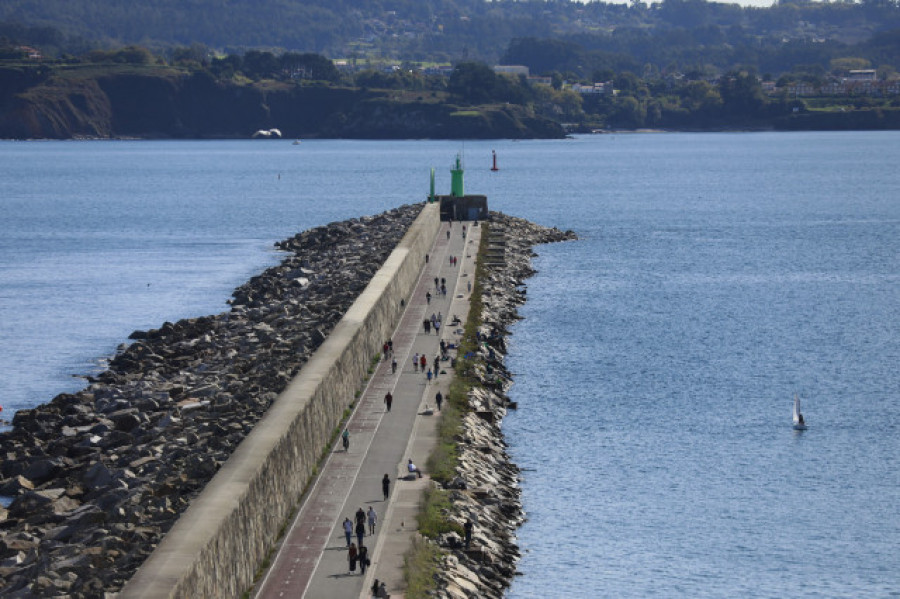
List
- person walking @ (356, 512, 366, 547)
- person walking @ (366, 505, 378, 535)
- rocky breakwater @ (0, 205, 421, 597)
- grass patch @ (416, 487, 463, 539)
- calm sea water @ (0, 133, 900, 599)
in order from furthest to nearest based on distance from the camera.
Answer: calm sea water @ (0, 133, 900, 599) → grass patch @ (416, 487, 463, 539) → person walking @ (366, 505, 378, 535) → person walking @ (356, 512, 366, 547) → rocky breakwater @ (0, 205, 421, 597)

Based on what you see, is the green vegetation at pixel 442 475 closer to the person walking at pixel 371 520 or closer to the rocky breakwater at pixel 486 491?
the rocky breakwater at pixel 486 491

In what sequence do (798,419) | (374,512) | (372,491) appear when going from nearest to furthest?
(374,512) < (372,491) < (798,419)

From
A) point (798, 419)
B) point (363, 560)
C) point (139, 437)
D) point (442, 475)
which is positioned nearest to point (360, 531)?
point (363, 560)

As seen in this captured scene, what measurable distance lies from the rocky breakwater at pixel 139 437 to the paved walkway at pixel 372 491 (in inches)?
103

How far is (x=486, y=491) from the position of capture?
3447 centimetres

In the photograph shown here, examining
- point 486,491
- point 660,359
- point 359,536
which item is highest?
point 359,536

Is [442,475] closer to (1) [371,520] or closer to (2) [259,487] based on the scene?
(1) [371,520]

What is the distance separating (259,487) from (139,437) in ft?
39.3

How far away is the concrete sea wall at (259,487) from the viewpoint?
76.2 feet

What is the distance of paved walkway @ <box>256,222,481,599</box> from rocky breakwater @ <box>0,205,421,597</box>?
261 centimetres

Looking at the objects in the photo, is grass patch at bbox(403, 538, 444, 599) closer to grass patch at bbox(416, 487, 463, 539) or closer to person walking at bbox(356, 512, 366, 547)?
grass patch at bbox(416, 487, 463, 539)

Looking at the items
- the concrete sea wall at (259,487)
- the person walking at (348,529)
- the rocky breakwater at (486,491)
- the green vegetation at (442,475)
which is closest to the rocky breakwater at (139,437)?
the concrete sea wall at (259,487)

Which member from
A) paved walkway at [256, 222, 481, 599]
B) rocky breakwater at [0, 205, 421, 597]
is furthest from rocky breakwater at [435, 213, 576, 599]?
rocky breakwater at [0, 205, 421, 597]

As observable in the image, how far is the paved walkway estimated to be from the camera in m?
26.3
